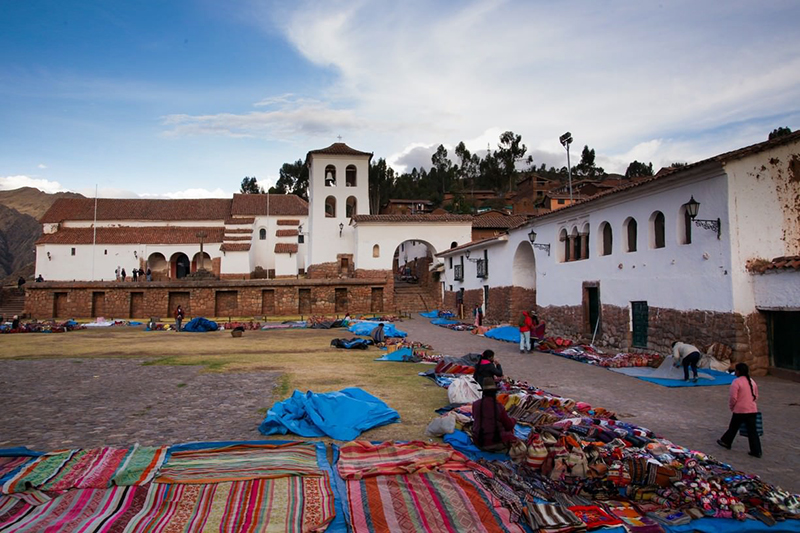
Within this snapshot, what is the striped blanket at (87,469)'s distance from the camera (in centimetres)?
486

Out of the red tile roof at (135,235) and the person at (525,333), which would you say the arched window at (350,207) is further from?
the person at (525,333)

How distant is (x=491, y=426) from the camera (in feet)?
20.7

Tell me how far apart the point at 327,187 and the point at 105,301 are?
1855 centimetres

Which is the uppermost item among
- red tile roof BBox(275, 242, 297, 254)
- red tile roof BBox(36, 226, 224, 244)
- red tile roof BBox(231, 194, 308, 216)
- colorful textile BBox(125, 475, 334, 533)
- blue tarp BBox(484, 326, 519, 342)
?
red tile roof BBox(231, 194, 308, 216)

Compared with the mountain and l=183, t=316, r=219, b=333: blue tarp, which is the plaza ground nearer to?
l=183, t=316, r=219, b=333: blue tarp

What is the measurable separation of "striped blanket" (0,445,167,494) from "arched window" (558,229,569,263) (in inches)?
643

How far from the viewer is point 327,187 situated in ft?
144

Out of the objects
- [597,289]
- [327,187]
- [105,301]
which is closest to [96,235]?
[105,301]

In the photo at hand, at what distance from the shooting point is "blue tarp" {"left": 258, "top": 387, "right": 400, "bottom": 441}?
7172 millimetres

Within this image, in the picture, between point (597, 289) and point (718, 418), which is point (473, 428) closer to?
point (718, 418)

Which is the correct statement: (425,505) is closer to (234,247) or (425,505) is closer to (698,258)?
(698,258)

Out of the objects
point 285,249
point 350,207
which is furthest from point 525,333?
point 285,249

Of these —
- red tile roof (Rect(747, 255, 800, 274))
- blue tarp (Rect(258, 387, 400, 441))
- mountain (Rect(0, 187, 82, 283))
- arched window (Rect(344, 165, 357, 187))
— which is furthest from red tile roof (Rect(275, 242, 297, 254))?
mountain (Rect(0, 187, 82, 283))

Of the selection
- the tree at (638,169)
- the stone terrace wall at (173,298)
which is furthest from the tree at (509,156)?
the stone terrace wall at (173,298)
